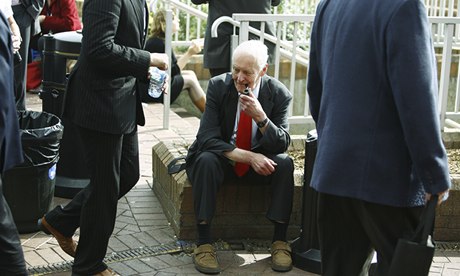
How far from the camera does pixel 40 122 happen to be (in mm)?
6027

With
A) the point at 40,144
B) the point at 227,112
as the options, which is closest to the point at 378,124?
the point at 227,112

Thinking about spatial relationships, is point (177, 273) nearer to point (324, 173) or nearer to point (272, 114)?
point (272, 114)

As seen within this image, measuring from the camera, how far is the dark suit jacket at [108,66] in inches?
178

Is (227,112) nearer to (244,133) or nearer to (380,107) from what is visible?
(244,133)

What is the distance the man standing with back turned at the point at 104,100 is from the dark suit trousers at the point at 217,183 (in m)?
0.59

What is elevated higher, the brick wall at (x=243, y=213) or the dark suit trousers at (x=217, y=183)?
the dark suit trousers at (x=217, y=183)

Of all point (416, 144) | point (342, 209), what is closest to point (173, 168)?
point (342, 209)

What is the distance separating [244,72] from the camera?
5.34 meters

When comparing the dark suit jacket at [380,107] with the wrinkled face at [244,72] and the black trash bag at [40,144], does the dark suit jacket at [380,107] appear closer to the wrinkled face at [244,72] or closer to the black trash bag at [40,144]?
the wrinkled face at [244,72]

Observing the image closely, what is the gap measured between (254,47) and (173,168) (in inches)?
42.3

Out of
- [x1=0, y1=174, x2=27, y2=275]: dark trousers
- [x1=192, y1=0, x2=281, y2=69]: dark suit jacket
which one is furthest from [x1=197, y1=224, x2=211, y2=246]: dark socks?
[x1=192, y1=0, x2=281, y2=69]: dark suit jacket

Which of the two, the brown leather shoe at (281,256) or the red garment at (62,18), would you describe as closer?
the brown leather shoe at (281,256)

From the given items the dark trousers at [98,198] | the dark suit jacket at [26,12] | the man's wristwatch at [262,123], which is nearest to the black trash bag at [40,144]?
the dark trousers at [98,198]

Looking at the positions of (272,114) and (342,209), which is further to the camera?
→ (272,114)
